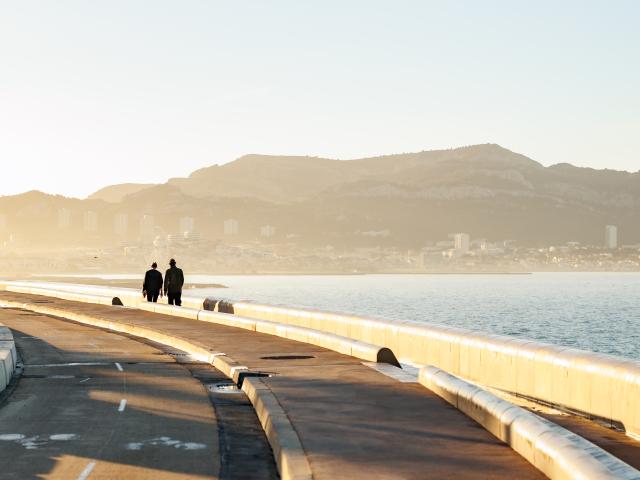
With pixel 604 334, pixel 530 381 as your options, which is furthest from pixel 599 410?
pixel 604 334

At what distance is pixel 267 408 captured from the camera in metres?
15.9

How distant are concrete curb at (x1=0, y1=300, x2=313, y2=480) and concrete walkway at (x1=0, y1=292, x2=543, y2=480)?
0.16m

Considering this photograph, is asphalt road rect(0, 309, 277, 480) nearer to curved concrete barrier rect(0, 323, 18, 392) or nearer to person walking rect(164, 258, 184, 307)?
curved concrete barrier rect(0, 323, 18, 392)

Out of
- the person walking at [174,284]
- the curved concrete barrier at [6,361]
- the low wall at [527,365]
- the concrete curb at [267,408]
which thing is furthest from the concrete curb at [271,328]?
the curved concrete barrier at [6,361]

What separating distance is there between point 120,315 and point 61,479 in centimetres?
3189

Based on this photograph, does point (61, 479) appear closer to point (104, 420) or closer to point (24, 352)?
point (104, 420)

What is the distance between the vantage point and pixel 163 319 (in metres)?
40.1

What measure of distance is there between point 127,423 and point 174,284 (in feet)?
90.6

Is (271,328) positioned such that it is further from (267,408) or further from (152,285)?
(267,408)

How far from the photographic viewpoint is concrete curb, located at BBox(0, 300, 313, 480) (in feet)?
39.2

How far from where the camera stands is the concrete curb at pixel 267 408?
1194cm

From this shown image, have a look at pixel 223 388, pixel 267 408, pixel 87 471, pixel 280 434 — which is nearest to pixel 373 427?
pixel 280 434

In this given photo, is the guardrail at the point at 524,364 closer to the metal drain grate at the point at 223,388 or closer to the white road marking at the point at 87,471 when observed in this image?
the metal drain grate at the point at 223,388

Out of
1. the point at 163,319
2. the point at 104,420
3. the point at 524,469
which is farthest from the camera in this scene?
the point at 163,319
